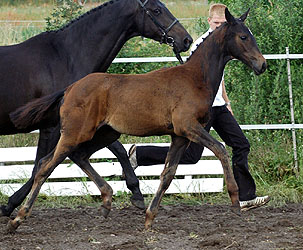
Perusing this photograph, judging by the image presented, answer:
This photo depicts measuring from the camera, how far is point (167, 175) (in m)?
5.59

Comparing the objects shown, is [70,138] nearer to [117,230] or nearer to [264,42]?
[117,230]

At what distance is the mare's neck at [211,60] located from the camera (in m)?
5.51

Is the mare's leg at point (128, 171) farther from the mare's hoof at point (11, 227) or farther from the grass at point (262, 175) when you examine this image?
the mare's hoof at point (11, 227)

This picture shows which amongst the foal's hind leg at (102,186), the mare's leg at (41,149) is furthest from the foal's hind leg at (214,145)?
Result: the mare's leg at (41,149)

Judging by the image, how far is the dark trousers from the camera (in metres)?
6.41

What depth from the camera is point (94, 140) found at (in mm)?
5781

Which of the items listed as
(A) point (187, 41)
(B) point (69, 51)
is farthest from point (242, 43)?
(B) point (69, 51)

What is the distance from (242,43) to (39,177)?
205 centimetres

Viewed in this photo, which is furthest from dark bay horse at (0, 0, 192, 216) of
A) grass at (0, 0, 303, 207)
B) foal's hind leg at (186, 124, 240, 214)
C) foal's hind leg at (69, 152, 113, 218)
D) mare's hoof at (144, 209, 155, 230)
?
grass at (0, 0, 303, 207)

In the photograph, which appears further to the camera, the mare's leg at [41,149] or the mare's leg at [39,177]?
the mare's leg at [41,149]

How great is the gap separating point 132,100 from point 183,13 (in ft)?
46.2

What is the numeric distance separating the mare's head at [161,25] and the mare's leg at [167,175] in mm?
987

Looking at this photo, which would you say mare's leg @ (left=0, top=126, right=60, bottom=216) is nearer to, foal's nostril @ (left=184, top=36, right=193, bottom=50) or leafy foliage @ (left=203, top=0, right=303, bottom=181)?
foal's nostril @ (left=184, top=36, right=193, bottom=50)

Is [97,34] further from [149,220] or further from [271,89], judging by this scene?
[271,89]
